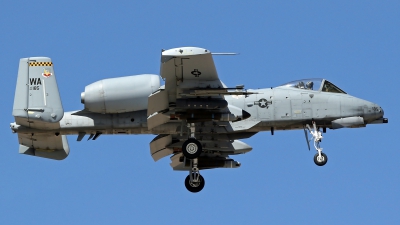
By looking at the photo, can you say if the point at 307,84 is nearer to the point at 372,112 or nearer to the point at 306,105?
the point at 306,105

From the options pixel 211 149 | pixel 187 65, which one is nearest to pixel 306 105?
pixel 211 149

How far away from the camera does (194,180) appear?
111ft

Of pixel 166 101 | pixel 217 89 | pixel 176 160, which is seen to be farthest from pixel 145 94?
pixel 176 160

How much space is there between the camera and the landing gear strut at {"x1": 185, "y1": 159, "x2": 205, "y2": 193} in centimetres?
3370

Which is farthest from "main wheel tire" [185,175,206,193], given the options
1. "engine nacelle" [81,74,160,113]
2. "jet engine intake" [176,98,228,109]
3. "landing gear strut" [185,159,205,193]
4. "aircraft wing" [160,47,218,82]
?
"aircraft wing" [160,47,218,82]

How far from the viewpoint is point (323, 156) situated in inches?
1302

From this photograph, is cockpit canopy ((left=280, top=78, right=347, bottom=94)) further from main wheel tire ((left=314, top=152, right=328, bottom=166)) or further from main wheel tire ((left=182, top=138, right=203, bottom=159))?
main wheel tire ((left=182, top=138, right=203, bottom=159))

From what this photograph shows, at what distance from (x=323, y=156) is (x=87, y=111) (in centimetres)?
849

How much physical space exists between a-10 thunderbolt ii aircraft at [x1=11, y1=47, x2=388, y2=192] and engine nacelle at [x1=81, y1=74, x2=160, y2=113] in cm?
3

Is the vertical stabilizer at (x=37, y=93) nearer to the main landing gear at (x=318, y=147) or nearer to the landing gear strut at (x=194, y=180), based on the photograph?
the landing gear strut at (x=194, y=180)

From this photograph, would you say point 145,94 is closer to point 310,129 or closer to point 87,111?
point 87,111

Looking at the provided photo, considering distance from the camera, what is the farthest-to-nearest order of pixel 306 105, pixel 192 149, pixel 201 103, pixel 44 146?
pixel 44 146 → pixel 306 105 → pixel 192 149 → pixel 201 103

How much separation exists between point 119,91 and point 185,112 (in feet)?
7.71

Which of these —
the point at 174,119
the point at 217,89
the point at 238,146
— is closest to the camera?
the point at 217,89
